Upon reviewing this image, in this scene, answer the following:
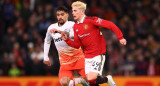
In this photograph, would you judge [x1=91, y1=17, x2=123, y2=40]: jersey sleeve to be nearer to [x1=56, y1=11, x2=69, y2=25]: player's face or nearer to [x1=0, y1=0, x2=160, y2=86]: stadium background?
[x1=56, y1=11, x2=69, y2=25]: player's face

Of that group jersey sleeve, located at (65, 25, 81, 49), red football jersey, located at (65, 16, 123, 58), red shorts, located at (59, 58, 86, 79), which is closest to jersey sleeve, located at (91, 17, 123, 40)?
red football jersey, located at (65, 16, 123, 58)

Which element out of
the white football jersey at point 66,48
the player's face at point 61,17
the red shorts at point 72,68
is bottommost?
the red shorts at point 72,68

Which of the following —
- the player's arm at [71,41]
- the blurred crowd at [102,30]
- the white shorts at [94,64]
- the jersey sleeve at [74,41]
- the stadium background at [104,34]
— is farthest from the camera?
the blurred crowd at [102,30]

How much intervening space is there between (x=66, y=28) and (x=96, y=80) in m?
1.60

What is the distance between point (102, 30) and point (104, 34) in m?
0.50

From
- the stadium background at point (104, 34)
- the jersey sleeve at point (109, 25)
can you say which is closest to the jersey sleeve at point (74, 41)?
the jersey sleeve at point (109, 25)

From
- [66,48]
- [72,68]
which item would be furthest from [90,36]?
[72,68]

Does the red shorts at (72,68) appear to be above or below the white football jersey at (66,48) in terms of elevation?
below

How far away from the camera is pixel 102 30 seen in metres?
16.4

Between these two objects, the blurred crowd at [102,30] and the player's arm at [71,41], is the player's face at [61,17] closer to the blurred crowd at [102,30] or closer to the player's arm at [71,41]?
the player's arm at [71,41]

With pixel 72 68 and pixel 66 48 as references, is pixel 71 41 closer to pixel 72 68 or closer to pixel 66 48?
pixel 66 48

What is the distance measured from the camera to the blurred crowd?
587 inches

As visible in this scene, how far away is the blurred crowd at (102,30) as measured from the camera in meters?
14.9

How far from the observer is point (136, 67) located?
14625 millimetres
